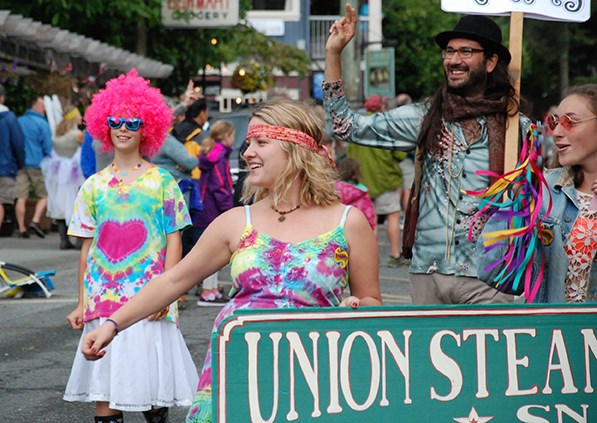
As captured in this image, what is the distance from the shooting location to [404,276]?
13383mm

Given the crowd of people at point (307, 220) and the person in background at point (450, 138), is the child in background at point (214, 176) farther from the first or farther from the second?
the person in background at point (450, 138)

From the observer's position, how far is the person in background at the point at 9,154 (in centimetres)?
1509

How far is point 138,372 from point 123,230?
0.71m

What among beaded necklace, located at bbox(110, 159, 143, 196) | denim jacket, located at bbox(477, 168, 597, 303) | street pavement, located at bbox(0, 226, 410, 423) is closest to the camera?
denim jacket, located at bbox(477, 168, 597, 303)

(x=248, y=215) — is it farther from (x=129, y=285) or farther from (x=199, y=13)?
(x=199, y=13)

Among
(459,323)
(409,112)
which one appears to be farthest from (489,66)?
(459,323)

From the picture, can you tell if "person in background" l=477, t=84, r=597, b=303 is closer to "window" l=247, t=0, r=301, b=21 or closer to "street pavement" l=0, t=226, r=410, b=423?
"street pavement" l=0, t=226, r=410, b=423

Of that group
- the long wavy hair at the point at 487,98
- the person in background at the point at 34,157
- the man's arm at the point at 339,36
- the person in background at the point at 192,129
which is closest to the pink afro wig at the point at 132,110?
the man's arm at the point at 339,36

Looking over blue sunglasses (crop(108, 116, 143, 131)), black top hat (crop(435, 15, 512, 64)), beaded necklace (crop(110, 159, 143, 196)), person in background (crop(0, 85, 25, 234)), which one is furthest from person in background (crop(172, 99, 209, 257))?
black top hat (crop(435, 15, 512, 64))

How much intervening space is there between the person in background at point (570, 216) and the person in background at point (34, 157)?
12452 millimetres

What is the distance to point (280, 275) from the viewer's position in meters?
3.99

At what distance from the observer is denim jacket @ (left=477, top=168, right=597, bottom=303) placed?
4.36m

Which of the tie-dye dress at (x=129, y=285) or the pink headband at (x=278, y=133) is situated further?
the tie-dye dress at (x=129, y=285)

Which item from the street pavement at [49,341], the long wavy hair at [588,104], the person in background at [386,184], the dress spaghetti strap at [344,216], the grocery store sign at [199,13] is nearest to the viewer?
the dress spaghetti strap at [344,216]
